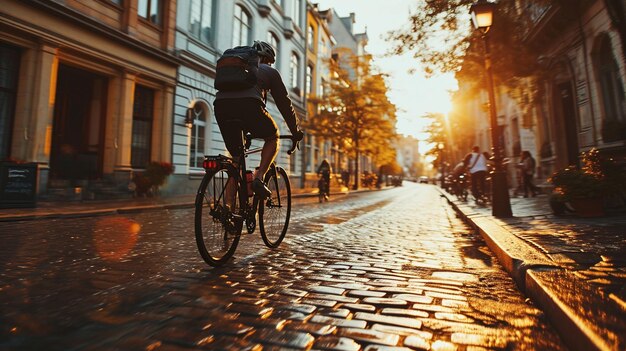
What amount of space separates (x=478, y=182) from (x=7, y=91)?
42.6 ft

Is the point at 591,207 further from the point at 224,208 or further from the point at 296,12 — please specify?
the point at 296,12

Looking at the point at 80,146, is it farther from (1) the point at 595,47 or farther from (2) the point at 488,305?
(1) the point at 595,47

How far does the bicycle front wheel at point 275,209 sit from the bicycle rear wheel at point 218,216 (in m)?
0.45

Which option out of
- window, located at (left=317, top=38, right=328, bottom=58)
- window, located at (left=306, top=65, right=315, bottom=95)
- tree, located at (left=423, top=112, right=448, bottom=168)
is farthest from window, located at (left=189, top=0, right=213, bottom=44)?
tree, located at (left=423, top=112, right=448, bottom=168)

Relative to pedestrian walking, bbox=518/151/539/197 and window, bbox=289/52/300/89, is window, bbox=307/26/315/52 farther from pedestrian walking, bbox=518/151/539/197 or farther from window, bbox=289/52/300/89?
pedestrian walking, bbox=518/151/539/197

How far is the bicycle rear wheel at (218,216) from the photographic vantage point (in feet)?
9.51

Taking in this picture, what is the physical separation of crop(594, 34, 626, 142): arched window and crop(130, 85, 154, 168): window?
14.0 meters

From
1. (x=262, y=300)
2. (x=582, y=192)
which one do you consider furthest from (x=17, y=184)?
(x=582, y=192)

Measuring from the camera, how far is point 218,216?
122 inches

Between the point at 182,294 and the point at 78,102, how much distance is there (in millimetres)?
12374

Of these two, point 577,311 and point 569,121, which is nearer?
point 577,311

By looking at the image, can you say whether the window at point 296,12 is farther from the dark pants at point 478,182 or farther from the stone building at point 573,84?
the dark pants at point 478,182

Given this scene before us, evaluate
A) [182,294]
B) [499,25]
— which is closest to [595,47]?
[499,25]

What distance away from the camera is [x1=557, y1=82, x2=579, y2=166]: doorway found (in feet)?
38.9
